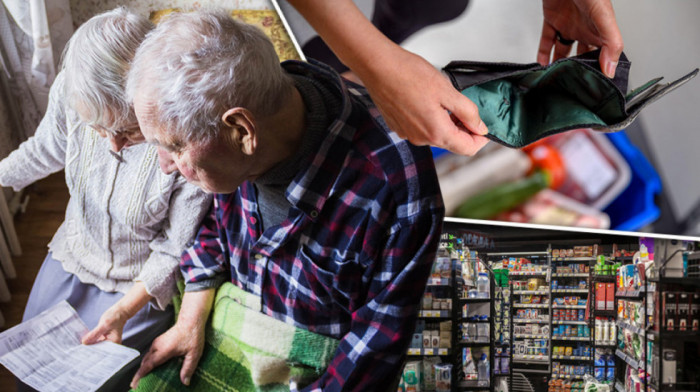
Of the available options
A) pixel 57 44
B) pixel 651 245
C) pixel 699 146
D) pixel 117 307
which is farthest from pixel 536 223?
pixel 57 44

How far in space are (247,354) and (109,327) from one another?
0.36m

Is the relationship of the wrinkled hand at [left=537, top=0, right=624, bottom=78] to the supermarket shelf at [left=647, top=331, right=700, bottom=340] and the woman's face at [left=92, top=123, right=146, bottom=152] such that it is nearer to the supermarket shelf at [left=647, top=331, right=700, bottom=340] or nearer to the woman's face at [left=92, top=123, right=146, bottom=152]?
the supermarket shelf at [left=647, top=331, right=700, bottom=340]

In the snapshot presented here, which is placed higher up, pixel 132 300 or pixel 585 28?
pixel 585 28

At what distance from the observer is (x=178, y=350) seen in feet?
4.93

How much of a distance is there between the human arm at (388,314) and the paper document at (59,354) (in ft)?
1.65

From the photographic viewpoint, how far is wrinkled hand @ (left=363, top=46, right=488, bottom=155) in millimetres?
Result: 1054

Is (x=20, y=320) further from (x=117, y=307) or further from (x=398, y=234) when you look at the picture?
(x=398, y=234)

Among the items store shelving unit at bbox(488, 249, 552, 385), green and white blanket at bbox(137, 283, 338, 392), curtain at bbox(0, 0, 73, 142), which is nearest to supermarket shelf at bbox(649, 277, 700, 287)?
store shelving unit at bbox(488, 249, 552, 385)

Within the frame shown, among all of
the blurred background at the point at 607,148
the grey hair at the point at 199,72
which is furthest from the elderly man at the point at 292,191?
the blurred background at the point at 607,148

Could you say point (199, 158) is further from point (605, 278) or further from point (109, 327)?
point (605, 278)

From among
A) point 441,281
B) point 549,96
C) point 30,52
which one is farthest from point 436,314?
point 30,52

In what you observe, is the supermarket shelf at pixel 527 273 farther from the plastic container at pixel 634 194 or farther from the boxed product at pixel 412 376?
the boxed product at pixel 412 376

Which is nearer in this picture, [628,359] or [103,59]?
[103,59]

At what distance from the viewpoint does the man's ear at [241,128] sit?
41.7 inches
